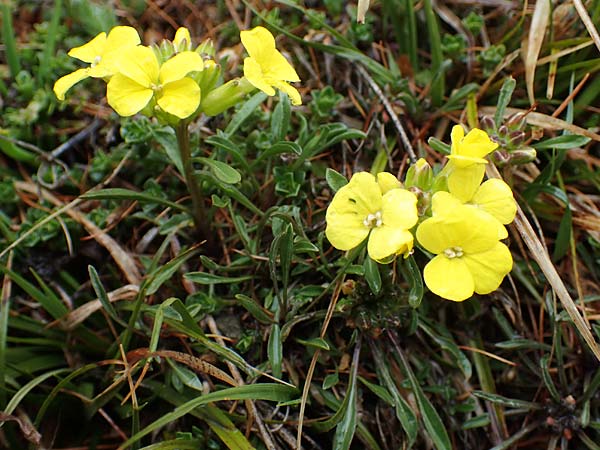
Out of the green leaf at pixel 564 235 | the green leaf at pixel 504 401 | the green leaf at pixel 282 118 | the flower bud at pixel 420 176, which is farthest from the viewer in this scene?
the green leaf at pixel 282 118

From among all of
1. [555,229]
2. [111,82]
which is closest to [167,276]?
[111,82]

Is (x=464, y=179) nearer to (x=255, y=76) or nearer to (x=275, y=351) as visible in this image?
(x=255, y=76)

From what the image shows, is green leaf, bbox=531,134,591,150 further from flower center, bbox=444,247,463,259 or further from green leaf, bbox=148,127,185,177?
green leaf, bbox=148,127,185,177

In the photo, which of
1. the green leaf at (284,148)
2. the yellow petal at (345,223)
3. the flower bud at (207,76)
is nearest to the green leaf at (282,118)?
the green leaf at (284,148)

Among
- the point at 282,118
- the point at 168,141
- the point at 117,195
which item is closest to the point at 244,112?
the point at 282,118

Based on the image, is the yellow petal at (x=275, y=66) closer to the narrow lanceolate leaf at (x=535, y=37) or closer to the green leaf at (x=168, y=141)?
the green leaf at (x=168, y=141)

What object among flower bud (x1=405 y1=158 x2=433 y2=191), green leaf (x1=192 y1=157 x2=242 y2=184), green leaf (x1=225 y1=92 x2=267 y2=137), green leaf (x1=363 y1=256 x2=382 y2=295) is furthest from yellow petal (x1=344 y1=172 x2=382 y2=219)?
green leaf (x1=225 y1=92 x2=267 y2=137)
